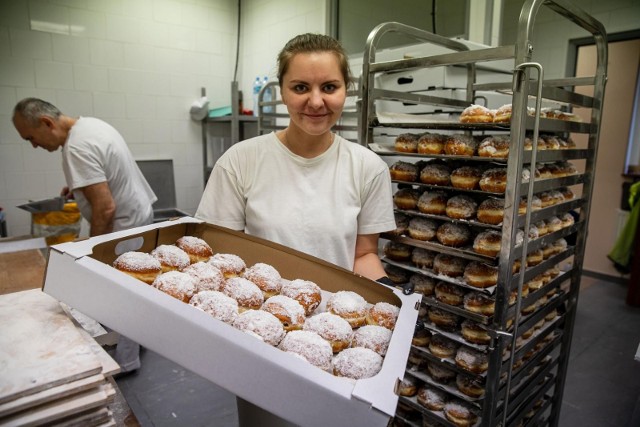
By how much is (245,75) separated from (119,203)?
2459mm

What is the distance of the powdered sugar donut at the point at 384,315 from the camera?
86cm

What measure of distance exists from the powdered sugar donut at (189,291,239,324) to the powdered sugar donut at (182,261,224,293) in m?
0.05

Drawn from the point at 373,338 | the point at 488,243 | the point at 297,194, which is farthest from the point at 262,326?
the point at 488,243

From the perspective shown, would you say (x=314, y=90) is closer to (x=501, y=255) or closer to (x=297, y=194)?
(x=297, y=194)

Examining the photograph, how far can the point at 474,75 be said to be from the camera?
211 cm

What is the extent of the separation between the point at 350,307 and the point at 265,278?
226mm

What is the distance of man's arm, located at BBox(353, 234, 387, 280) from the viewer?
145 centimetres

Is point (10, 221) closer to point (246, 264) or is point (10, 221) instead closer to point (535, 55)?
point (246, 264)

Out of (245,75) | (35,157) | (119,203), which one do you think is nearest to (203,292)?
(119,203)

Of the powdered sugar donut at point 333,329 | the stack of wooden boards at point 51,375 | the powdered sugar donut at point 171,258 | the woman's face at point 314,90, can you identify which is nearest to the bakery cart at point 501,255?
the woman's face at point 314,90

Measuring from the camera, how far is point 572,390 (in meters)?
2.51

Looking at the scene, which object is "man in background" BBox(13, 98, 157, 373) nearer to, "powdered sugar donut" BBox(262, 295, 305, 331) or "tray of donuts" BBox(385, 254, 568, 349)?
"tray of donuts" BBox(385, 254, 568, 349)

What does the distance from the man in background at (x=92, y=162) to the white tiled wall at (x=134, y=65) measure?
1217mm

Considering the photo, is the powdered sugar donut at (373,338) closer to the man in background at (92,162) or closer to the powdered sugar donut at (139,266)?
the powdered sugar donut at (139,266)
